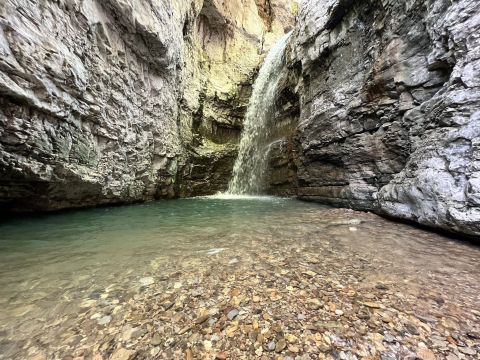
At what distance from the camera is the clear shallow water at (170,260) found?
1.90 metres

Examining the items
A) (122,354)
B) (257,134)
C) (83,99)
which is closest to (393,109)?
(122,354)

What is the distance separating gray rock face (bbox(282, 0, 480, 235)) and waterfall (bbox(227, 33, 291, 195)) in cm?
281

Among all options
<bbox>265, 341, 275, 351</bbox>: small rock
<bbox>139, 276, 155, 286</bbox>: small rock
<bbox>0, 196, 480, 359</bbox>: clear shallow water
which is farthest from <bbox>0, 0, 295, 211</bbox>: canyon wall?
<bbox>265, 341, 275, 351</bbox>: small rock

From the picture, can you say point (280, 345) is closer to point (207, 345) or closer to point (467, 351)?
point (207, 345)

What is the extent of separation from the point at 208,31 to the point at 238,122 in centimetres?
728

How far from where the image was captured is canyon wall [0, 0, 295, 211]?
479 cm

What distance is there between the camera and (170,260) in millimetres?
2971

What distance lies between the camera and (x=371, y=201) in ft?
21.0

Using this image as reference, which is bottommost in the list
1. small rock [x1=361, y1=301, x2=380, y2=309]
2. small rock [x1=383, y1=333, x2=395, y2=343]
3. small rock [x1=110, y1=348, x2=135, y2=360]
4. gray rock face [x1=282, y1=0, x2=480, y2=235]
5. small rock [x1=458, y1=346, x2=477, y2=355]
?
small rock [x1=110, y1=348, x2=135, y2=360]

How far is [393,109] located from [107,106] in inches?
336

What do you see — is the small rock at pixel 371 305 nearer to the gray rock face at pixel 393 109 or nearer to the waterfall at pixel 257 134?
the gray rock face at pixel 393 109

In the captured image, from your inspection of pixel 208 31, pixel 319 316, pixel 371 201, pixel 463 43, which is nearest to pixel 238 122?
pixel 208 31

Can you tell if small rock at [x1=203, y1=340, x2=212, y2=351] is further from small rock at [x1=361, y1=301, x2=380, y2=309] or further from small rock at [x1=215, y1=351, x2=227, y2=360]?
small rock at [x1=361, y1=301, x2=380, y2=309]

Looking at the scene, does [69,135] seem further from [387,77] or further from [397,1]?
[397,1]
